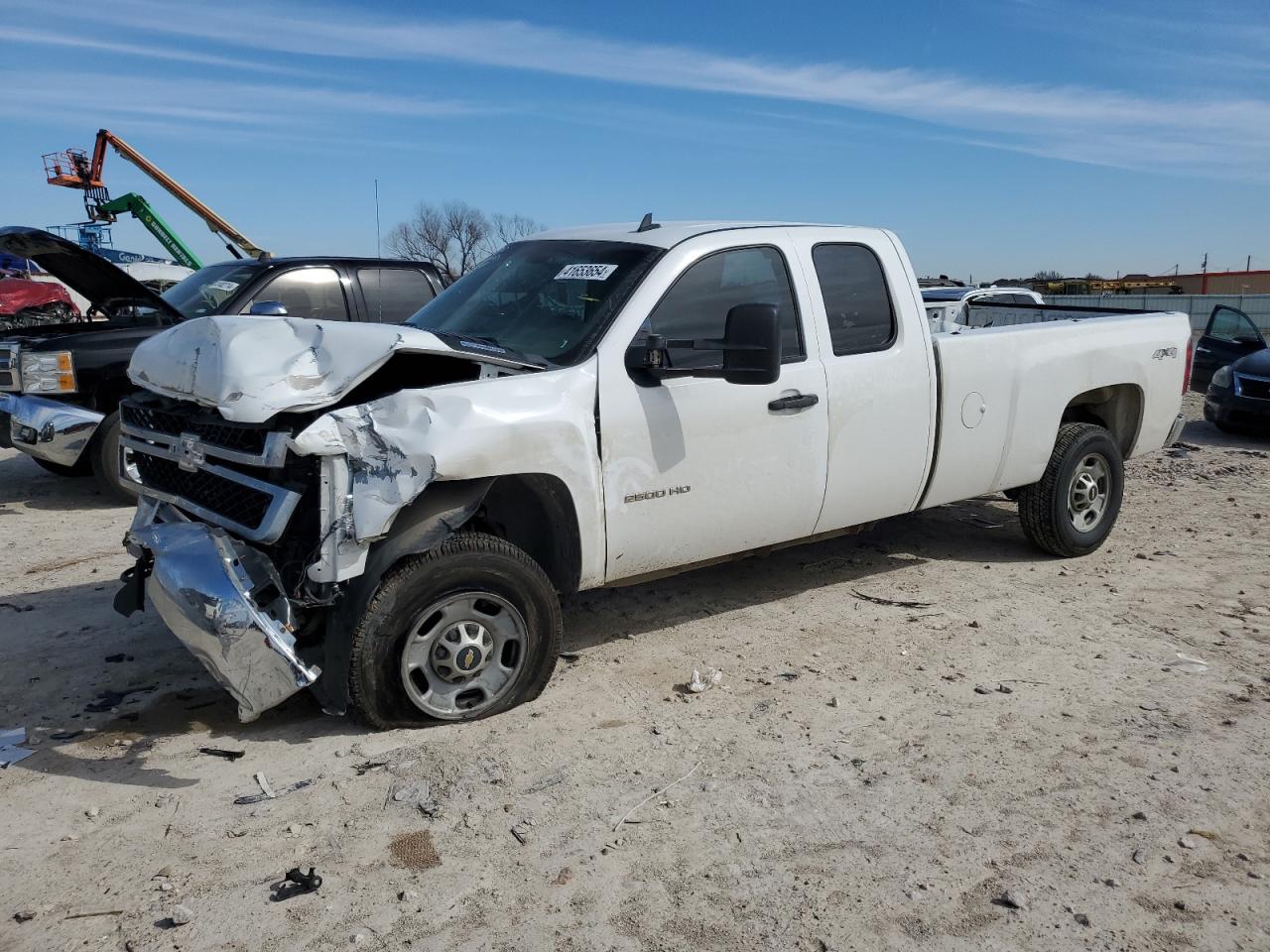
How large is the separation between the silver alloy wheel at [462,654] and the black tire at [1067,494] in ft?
12.3

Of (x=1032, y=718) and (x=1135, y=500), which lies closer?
(x=1032, y=718)

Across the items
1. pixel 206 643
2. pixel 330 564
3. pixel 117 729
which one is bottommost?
pixel 117 729

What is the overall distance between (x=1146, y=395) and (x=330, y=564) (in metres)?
5.48

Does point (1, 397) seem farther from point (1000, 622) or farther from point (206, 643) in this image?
point (1000, 622)

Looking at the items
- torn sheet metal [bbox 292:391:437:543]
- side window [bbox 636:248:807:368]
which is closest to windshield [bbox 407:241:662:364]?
side window [bbox 636:248:807:368]

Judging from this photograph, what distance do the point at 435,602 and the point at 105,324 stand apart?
19.6 feet

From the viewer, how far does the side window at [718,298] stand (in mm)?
4453

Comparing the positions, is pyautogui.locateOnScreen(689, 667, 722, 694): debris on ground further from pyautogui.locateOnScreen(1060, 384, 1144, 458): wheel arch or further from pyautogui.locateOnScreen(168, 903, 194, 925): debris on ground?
pyautogui.locateOnScreen(1060, 384, 1144, 458): wheel arch

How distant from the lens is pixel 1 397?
7828 mm

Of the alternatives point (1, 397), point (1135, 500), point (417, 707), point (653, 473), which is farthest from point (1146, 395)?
point (1, 397)

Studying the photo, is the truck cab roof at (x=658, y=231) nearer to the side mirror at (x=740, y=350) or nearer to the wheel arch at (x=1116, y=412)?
the side mirror at (x=740, y=350)

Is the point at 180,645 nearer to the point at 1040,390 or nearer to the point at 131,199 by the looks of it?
the point at 1040,390

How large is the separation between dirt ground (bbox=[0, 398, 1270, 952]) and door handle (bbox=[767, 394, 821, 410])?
121cm

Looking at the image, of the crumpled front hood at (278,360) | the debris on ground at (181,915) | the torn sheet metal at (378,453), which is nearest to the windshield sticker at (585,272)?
the crumpled front hood at (278,360)
